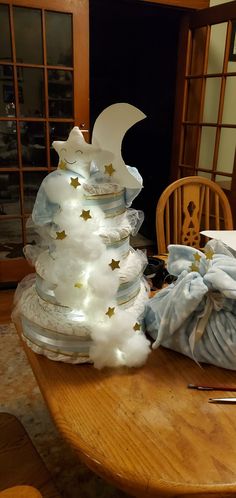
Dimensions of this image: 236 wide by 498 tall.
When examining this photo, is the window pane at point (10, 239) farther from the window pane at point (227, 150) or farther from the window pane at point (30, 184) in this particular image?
the window pane at point (227, 150)

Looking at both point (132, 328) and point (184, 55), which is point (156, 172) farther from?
point (132, 328)

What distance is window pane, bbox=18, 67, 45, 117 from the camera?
92.8 inches

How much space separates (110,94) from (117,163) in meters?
3.91

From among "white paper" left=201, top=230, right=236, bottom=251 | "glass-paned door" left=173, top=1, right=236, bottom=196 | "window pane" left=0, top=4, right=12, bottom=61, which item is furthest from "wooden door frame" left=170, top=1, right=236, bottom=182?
"white paper" left=201, top=230, right=236, bottom=251

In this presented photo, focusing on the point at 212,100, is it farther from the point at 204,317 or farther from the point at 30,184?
the point at 204,317

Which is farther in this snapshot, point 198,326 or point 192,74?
point 192,74

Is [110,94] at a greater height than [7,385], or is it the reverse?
[110,94]

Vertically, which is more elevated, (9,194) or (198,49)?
(198,49)

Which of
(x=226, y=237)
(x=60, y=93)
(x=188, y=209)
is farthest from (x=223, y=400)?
(x=60, y=93)

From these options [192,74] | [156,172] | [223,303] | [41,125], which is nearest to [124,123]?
[223,303]

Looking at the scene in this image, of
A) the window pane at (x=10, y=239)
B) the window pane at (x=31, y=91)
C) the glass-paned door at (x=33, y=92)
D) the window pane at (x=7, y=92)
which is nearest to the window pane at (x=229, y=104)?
the glass-paned door at (x=33, y=92)

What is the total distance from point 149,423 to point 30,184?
222cm

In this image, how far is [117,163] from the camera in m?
0.71

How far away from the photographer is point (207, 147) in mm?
2781
